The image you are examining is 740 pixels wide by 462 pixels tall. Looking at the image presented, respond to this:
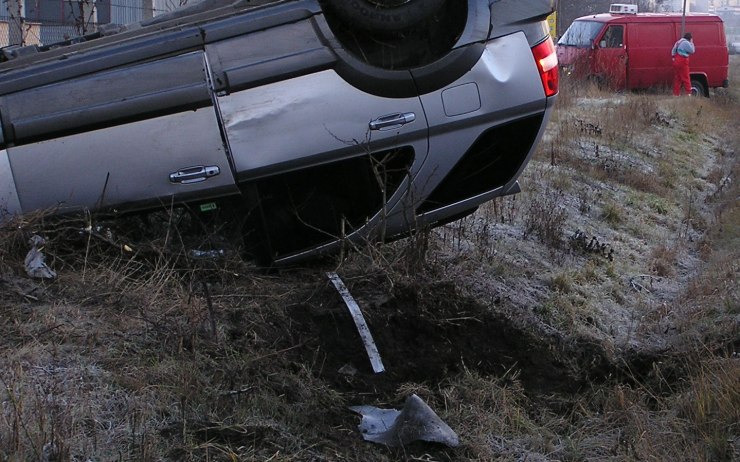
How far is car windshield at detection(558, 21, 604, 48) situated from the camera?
23188 millimetres

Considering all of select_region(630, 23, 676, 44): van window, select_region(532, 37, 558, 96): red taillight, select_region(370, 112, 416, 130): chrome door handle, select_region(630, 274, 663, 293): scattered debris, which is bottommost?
select_region(630, 23, 676, 44): van window

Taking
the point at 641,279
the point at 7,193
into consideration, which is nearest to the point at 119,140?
the point at 7,193

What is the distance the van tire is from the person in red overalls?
5.05ft

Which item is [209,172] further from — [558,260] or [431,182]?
[558,260]

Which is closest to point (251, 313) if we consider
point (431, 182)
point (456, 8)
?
point (431, 182)

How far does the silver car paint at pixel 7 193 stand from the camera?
5.13 meters

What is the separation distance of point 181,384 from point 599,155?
910 cm

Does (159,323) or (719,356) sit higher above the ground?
(159,323)

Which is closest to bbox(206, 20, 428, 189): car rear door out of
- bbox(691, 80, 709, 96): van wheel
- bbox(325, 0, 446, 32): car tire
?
bbox(325, 0, 446, 32): car tire

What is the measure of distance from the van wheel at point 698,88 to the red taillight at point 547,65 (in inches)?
769

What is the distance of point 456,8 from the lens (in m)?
5.92

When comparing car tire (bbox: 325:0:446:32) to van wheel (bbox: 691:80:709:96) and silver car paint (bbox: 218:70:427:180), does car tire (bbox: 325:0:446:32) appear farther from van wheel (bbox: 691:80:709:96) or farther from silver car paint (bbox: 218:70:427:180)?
van wheel (bbox: 691:80:709:96)

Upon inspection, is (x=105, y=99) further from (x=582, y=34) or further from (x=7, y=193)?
(x=582, y=34)

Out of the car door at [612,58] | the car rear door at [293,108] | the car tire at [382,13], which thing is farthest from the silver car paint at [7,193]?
the car door at [612,58]
